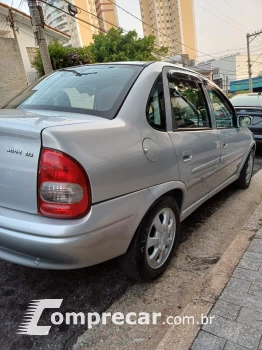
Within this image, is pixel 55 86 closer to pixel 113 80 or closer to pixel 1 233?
pixel 113 80

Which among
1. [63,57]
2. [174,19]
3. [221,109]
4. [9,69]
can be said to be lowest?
[221,109]

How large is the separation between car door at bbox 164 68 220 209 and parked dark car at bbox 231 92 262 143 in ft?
10.4

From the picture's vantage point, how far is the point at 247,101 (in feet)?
21.7

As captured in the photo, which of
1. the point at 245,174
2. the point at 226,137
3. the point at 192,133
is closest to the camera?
the point at 192,133

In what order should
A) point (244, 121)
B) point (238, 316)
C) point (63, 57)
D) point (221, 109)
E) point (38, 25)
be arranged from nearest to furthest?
point (238, 316)
point (221, 109)
point (244, 121)
point (38, 25)
point (63, 57)

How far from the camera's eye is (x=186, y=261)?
2.34 meters

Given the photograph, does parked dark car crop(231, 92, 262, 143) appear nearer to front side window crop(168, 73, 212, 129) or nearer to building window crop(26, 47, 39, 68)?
front side window crop(168, 73, 212, 129)

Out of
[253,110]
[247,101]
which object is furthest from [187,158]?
[247,101]

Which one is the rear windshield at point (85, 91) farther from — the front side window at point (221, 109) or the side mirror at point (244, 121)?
the side mirror at point (244, 121)

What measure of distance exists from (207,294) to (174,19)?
233 ft

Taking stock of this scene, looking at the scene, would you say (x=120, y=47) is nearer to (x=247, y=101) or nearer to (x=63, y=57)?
(x=63, y=57)

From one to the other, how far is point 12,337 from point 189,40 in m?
70.3

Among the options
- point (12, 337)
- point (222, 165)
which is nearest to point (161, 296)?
point (12, 337)

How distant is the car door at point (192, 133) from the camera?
7.02 feet
